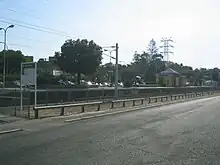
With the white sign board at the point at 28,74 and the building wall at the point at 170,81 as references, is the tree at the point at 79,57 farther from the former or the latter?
the white sign board at the point at 28,74

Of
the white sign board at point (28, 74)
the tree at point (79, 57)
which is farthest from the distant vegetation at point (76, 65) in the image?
the white sign board at point (28, 74)

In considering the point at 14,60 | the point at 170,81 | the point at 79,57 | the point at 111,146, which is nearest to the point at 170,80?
the point at 170,81

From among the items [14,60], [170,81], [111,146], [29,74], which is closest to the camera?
[111,146]

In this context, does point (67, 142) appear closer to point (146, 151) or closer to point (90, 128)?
point (146, 151)

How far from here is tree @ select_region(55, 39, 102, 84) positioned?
7138 centimetres

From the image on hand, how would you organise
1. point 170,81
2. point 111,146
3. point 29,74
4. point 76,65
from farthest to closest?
point 170,81 → point 76,65 → point 29,74 → point 111,146

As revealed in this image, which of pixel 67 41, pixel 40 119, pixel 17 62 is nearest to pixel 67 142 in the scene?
pixel 40 119

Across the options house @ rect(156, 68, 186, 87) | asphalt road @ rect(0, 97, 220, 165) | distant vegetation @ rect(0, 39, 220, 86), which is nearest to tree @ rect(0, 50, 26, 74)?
distant vegetation @ rect(0, 39, 220, 86)

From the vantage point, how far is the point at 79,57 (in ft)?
236

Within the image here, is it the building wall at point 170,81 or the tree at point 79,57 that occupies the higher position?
the tree at point 79,57

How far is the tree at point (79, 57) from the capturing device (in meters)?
71.4

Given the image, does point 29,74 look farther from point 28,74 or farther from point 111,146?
point 111,146

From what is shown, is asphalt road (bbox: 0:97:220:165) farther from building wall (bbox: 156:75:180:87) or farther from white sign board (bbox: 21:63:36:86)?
building wall (bbox: 156:75:180:87)

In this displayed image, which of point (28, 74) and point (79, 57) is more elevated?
point (79, 57)
